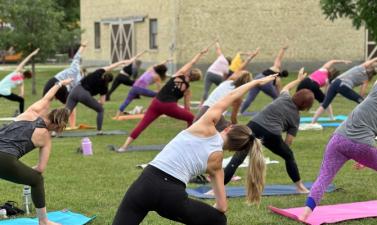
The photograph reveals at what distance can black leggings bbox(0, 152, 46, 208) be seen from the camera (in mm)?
5705

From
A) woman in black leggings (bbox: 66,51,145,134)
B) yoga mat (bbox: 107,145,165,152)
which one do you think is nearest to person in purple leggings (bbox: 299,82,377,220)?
yoga mat (bbox: 107,145,165,152)

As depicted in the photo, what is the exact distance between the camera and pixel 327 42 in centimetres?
3291

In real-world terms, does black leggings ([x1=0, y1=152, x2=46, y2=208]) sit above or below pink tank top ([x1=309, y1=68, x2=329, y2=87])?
above

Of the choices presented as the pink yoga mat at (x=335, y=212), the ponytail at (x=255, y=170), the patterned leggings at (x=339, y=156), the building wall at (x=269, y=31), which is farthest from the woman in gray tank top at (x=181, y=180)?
the building wall at (x=269, y=31)

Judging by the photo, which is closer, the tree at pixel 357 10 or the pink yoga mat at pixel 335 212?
the pink yoga mat at pixel 335 212

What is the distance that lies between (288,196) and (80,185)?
276cm

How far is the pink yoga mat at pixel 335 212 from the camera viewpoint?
21.1 ft

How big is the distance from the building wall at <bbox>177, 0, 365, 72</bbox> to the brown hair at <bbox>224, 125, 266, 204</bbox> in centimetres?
2491

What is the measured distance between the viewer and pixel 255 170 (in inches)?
191

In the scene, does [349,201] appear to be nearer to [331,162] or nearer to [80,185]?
[331,162]

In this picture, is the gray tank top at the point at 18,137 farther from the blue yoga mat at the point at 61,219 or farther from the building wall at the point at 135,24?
the building wall at the point at 135,24

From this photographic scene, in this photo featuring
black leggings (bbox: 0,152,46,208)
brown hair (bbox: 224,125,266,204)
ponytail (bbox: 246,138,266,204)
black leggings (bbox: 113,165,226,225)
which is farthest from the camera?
black leggings (bbox: 0,152,46,208)

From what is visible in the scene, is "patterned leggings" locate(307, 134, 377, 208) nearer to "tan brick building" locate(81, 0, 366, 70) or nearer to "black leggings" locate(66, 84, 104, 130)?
"black leggings" locate(66, 84, 104, 130)

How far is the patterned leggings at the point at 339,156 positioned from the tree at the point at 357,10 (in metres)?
13.5
